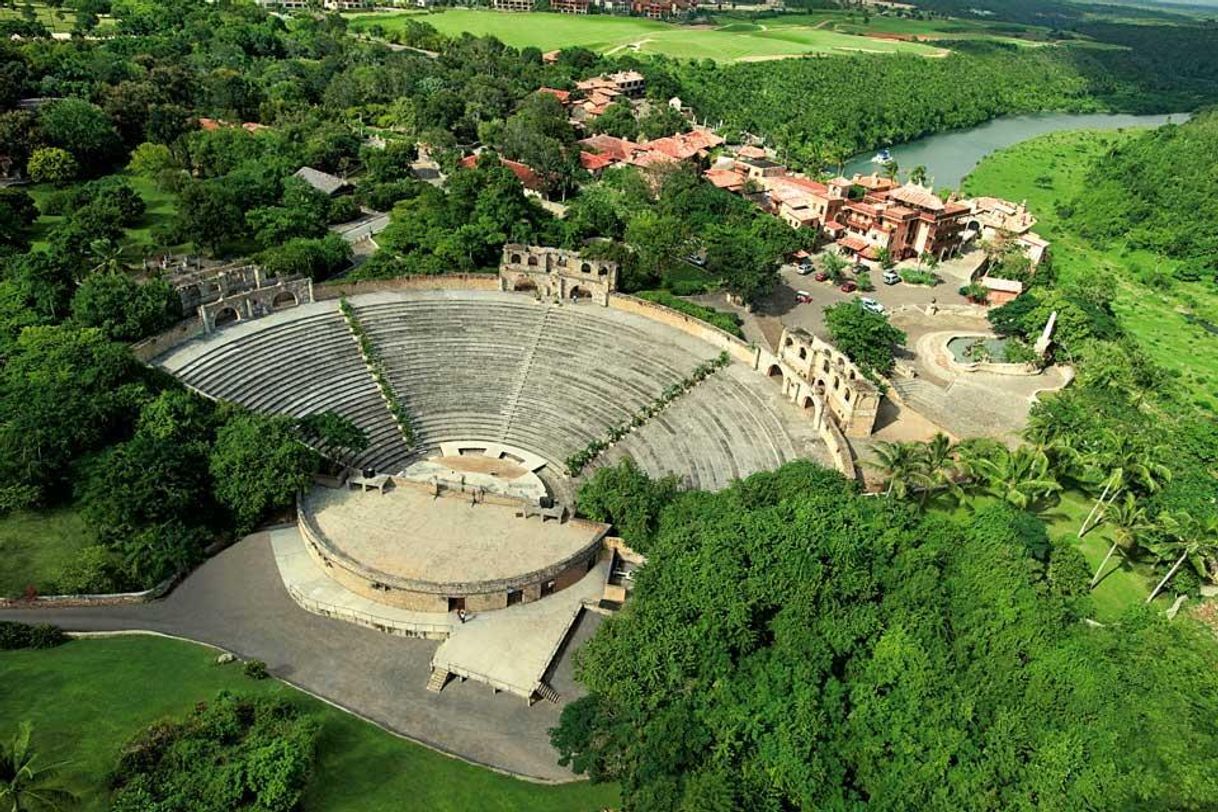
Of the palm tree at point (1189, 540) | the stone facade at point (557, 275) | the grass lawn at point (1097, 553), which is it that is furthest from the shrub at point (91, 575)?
the palm tree at point (1189, 540)

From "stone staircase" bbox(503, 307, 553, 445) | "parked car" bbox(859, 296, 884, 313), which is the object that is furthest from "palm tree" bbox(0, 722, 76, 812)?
"parked car" bbox(859, 296, 884, 313)

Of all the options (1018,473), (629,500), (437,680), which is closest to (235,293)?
(629,500)

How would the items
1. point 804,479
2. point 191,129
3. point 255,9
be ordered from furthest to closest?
point 255,9, point 191,129, point 804,479

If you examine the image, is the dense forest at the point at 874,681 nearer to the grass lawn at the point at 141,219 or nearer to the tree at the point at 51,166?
the grass lawn at the point at 141,219

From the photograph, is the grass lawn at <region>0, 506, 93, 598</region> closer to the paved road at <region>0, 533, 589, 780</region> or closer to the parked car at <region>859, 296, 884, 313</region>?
the paved road at <region>0, 533, 589, 780</region>

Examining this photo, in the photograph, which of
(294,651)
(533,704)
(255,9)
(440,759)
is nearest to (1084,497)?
(533,704)

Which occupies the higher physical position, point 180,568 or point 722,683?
point 722,683

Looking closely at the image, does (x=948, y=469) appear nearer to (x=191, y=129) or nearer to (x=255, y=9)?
(x=191, y=129)
